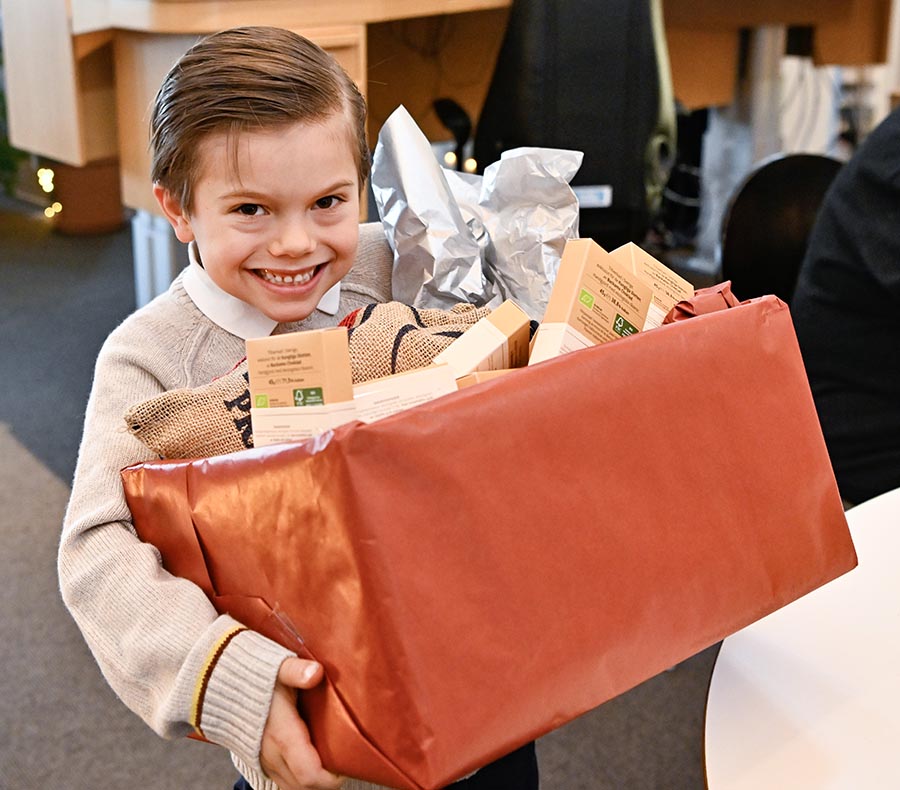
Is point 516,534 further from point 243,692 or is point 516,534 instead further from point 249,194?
point 249,194

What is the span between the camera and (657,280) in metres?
0.78

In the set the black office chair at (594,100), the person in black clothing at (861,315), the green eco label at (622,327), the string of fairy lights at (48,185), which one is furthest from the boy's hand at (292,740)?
the string of fairy lights at (48,185)

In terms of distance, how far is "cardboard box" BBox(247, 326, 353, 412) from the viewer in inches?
23.6

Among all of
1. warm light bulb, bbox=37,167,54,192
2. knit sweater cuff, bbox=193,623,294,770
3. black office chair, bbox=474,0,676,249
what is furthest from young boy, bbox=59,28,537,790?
warm light bulb, bbox=37,167,54,192

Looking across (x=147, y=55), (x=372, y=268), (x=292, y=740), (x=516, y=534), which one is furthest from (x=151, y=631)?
(x=147, y=55)

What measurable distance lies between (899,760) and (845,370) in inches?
37.3

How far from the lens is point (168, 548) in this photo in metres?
0.68

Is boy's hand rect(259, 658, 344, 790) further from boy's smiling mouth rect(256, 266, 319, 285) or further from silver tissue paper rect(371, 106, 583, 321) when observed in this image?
silver tissue paper rect(371, 106, 583, 321)

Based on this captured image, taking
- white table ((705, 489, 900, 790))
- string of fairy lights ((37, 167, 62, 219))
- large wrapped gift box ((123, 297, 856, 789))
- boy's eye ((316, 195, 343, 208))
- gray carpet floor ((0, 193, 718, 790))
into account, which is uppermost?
boy's eye ((316, 195, 343, 208))

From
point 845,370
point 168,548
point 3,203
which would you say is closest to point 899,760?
point 168,548

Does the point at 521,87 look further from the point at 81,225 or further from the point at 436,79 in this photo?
the point at 81,225

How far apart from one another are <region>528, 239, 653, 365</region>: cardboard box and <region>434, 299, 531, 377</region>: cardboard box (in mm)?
13

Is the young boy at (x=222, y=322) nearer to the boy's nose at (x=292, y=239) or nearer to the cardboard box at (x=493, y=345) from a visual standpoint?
the boy's nose at (x=292, y=239)

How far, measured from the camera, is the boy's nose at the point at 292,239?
0.84 meters
